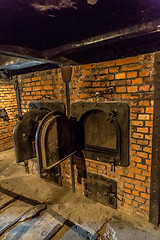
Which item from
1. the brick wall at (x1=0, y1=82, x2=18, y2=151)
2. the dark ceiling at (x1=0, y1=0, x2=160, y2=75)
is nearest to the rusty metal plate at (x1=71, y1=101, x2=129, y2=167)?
the dark ceiling at (x1=0, y1=0, x2=160, y2=75)

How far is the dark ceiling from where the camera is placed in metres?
1.03

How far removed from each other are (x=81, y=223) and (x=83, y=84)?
6.75ft

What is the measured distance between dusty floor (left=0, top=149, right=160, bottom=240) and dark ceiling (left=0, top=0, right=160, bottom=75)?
2322mm

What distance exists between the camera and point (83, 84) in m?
2.20

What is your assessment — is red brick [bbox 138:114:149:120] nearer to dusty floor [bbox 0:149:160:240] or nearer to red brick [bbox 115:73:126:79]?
red brick [bbox 115:73:126:79]

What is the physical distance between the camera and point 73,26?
1.35 m


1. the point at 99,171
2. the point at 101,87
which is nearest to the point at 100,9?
the point at 101,87

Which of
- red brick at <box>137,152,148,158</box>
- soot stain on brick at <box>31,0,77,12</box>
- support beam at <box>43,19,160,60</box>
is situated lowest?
red brick at <box>137,152,148,158</box>

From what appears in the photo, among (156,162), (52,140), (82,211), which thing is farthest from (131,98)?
(82,211)

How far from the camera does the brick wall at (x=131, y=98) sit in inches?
68.5

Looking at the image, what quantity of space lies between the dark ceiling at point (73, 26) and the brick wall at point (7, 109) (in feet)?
12.7

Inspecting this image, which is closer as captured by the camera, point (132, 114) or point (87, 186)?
point (132, 114)

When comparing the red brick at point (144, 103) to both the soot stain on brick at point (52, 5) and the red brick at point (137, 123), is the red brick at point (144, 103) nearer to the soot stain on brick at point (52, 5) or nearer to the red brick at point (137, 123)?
the red brick at point (137, 123)

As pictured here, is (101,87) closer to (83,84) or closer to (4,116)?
(83,84)
